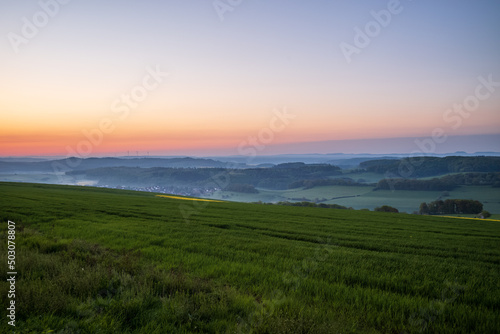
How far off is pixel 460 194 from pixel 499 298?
12659 cm

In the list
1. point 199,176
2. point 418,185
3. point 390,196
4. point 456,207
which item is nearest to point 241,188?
point 199,176

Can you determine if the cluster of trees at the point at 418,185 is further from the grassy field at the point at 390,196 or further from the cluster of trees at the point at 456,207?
the cluster of trees at the point at 456,207

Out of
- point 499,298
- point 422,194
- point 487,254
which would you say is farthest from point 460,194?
point 499,298

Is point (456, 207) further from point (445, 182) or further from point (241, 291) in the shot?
point (241, 291)

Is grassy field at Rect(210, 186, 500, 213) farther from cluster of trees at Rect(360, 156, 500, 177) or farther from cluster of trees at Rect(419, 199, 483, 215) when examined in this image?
cluster of trees at Rect(360, 156, 500, 177)

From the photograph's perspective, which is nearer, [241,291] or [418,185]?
[241,291]

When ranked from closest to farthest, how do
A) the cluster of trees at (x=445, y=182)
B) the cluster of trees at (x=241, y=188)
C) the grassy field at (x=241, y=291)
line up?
the grassy field at (x=241, y=291) → the cluster of trees at (x=445, y=182) → the cluster of trees at (x=241, y=188)

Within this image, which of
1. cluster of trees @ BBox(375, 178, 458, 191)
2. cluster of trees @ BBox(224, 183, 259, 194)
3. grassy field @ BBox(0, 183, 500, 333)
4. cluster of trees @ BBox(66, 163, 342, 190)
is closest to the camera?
grassy field @ BBox(0, 183, 500, 333)

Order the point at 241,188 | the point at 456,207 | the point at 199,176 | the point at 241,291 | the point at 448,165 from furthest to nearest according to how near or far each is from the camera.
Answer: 1. the point at 199,176
2. the point at 241,188
3. the point at 448,165
4. the point at 456,207
5. the point at 241,291

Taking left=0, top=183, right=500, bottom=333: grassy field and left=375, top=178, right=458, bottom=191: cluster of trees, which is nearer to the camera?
left=0, top=183, right=500, bottom=333: grassy field

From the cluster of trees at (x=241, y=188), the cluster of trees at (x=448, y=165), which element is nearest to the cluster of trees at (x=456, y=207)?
the cluster of trees at (x=448, y=165)

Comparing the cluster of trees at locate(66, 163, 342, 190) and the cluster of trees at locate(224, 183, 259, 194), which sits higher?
the cluster of trees at locate(66, 163, 342, 190)

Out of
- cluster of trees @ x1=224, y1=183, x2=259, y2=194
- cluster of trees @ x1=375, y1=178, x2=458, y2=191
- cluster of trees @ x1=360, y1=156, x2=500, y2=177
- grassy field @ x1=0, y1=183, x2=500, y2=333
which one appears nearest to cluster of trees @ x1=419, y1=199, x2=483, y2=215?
cluster of trees @ x1=375, y1=178, x2=458, y2=191

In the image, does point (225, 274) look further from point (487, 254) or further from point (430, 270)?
point (487, 254)
